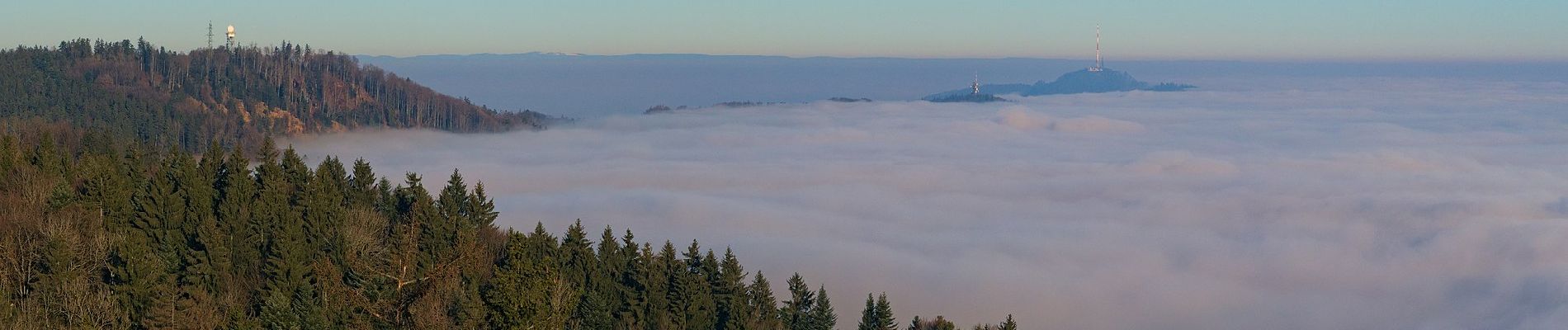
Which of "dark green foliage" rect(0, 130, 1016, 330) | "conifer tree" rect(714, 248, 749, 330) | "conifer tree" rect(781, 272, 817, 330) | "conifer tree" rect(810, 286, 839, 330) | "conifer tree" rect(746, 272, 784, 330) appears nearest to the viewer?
"dark green foliage" rect(0, 130, 1016, 330)

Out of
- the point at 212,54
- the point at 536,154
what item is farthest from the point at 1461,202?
the point at 212,54

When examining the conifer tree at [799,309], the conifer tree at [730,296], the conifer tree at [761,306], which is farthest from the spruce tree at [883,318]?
the conifer tree at [730,296]

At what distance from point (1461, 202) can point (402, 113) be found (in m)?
138

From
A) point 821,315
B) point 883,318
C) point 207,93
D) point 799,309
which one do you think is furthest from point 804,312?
point 207,93

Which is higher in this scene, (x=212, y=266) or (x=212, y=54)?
(x=212, y=54)

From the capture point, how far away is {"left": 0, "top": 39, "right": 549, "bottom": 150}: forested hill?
5285 inches

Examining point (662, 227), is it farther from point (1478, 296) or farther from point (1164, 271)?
point (1478, 296)

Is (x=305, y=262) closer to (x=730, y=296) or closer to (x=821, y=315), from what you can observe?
(x=730, y=296)

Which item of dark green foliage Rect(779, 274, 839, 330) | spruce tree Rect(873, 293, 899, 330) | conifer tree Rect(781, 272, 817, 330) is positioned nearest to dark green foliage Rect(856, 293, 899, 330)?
spruce tree Rect(873, 293, 899, 330)

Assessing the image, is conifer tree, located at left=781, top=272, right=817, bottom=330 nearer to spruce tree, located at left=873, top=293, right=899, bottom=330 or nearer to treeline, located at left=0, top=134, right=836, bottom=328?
treeline, located at left=0, top=134, right=836, bottom=328

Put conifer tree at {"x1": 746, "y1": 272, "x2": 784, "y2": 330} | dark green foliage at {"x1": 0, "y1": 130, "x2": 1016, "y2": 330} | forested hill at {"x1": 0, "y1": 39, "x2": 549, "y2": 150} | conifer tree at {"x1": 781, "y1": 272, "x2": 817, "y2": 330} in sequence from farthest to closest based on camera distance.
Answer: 1. forested hill at {"x1": 0, "y1": 39, "x2": 549, "y2": 150}
2. conifer tree at {"x1": 781, "y1": 272, "x2": 817, "y2": 330}
3. conifer tree at {"x1": 746, "y1": 272, "x2": 784, "y2": 330}
4. dark green foliage at {"x1": 0, "y1": 130, "x2": 1016, "y2": 330}

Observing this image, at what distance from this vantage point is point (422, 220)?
50250mm

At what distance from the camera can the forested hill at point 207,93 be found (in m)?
134

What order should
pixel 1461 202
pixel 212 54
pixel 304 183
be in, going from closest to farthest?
pixel 304 183, pixel 1461 202, pixel 212 54
